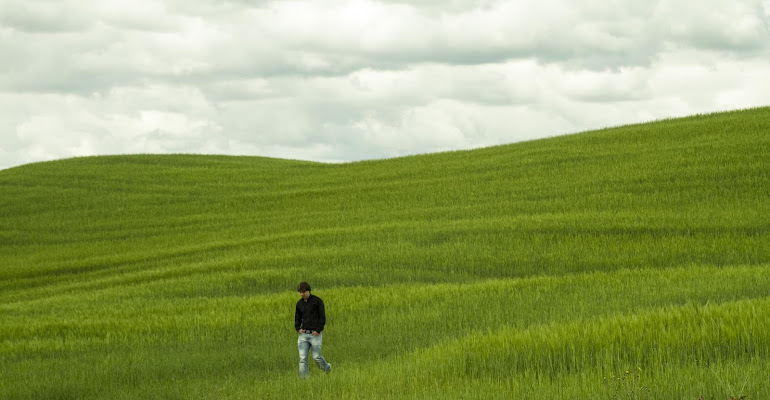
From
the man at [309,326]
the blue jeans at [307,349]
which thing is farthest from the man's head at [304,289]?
the blue jeans at [307,349]

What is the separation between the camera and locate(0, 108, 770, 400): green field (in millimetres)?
10594

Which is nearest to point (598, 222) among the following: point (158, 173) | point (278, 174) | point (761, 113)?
point (761, 113)

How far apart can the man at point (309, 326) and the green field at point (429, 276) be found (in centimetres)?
34

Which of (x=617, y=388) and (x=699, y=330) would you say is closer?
(x=617, y=388)

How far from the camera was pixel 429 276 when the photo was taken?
73.8ft

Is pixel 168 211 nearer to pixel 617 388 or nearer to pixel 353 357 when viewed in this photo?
pixel 353 357

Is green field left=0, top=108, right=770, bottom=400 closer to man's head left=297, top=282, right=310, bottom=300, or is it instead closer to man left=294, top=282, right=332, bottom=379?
man left=294, top=282, right=332, bottom=379

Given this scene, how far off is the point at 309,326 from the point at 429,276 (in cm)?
1073

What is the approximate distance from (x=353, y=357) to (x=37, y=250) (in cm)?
2733

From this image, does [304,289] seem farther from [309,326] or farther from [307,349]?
[307,349]

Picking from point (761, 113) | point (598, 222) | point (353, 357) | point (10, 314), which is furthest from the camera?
point (761, 113)

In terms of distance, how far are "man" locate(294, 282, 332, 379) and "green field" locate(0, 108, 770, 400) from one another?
1.12 feet

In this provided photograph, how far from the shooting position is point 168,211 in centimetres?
4319

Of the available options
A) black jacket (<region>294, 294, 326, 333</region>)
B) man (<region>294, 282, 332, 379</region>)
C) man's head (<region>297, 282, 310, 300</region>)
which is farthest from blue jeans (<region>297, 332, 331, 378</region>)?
man's head (<region>297, 282, 310, 300</region>)
